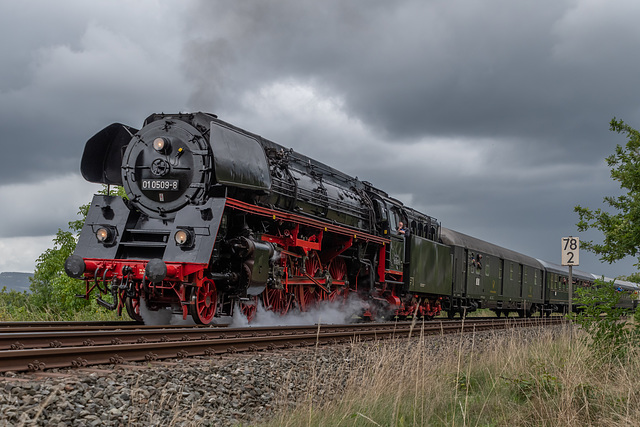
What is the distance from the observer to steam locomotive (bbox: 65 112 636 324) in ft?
31.7

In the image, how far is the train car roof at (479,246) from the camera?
67.3 ft

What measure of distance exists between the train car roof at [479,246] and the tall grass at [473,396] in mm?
12571

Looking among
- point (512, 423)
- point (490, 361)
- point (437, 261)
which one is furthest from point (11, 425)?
point (437, 261)

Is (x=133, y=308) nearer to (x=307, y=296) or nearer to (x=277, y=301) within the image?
(x=277, y=301)

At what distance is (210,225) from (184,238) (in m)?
0.46

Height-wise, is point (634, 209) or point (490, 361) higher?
point (634, 209)

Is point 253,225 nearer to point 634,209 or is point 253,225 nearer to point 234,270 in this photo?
point 234,270

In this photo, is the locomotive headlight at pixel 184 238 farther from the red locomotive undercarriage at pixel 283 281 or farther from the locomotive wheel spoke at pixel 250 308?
the locomotive wheel spoke at pixel 250 308

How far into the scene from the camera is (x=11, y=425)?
3604 millimetres

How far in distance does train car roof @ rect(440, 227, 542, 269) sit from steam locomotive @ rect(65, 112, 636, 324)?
6.13 metres

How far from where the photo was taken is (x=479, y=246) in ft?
74.4

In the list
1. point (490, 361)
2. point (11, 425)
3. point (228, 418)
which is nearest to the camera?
point (11, 425)

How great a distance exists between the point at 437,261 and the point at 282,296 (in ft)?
24.0

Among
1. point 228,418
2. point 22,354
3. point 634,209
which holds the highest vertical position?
point 634,209
